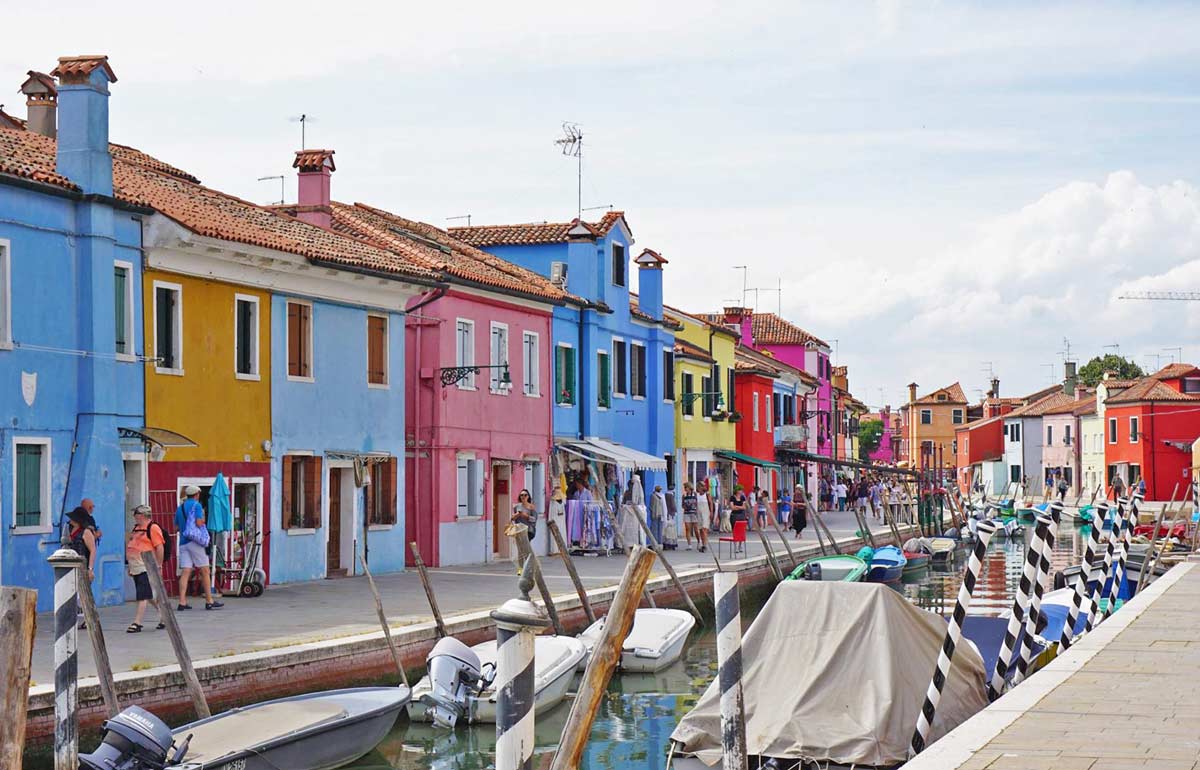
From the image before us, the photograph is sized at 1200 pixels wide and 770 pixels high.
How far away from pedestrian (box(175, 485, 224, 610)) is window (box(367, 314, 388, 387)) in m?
6.93

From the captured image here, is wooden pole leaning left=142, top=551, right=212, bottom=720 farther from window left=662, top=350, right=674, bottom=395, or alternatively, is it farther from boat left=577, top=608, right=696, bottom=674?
window left=662, top=350, right=674, bottom=395

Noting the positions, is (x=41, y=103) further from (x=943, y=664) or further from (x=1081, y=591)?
(x=943, y=664)

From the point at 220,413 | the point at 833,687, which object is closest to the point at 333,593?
the point at 220,413

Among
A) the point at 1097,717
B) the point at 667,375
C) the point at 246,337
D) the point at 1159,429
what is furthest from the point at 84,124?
the point at 1159,429

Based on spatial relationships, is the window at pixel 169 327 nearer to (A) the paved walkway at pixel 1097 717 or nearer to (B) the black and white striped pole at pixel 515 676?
(A) the paved walkway at pixel 1097 717

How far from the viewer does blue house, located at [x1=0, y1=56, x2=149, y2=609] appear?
1975 cm

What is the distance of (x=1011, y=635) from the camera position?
15.1 meters

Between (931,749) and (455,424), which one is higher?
(455,424)

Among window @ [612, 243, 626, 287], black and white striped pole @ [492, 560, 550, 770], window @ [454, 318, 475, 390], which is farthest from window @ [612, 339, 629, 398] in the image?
black and white striped pole @ [492, 560, 550, 770]

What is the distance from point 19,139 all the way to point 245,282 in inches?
151

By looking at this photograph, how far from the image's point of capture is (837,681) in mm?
12352

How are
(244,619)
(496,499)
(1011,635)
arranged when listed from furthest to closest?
(496,499) < (244,619) < (1011,635)

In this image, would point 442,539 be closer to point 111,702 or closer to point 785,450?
point 111,702

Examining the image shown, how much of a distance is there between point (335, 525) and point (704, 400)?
22.6 meters
